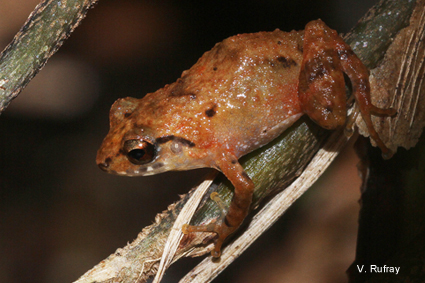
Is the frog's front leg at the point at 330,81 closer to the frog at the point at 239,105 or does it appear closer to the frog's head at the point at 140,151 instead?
the frog at the point at 239,105

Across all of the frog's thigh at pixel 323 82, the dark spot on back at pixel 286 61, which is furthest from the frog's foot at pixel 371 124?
the dark spot on back at pixel 286 61

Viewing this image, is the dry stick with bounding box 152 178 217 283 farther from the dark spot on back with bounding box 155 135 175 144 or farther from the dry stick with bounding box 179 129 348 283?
the dark spot on back with bounding box 155 135 175 144

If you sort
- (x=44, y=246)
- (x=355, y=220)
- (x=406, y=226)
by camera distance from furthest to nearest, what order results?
1. (x=44, y=246)
2. (x=355, y=220)
3. (x=406, y=226)

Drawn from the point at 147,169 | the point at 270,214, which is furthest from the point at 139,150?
the point at 270,214

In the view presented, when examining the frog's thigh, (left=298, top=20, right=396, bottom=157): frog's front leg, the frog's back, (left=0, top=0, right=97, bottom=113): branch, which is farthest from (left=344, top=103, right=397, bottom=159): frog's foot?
(left=0, top=0, right=97, bottom=113): branch

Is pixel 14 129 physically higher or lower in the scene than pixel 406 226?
higher

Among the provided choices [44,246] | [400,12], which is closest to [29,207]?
[44,246]

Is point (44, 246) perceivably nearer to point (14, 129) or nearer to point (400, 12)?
point (14, 129)
